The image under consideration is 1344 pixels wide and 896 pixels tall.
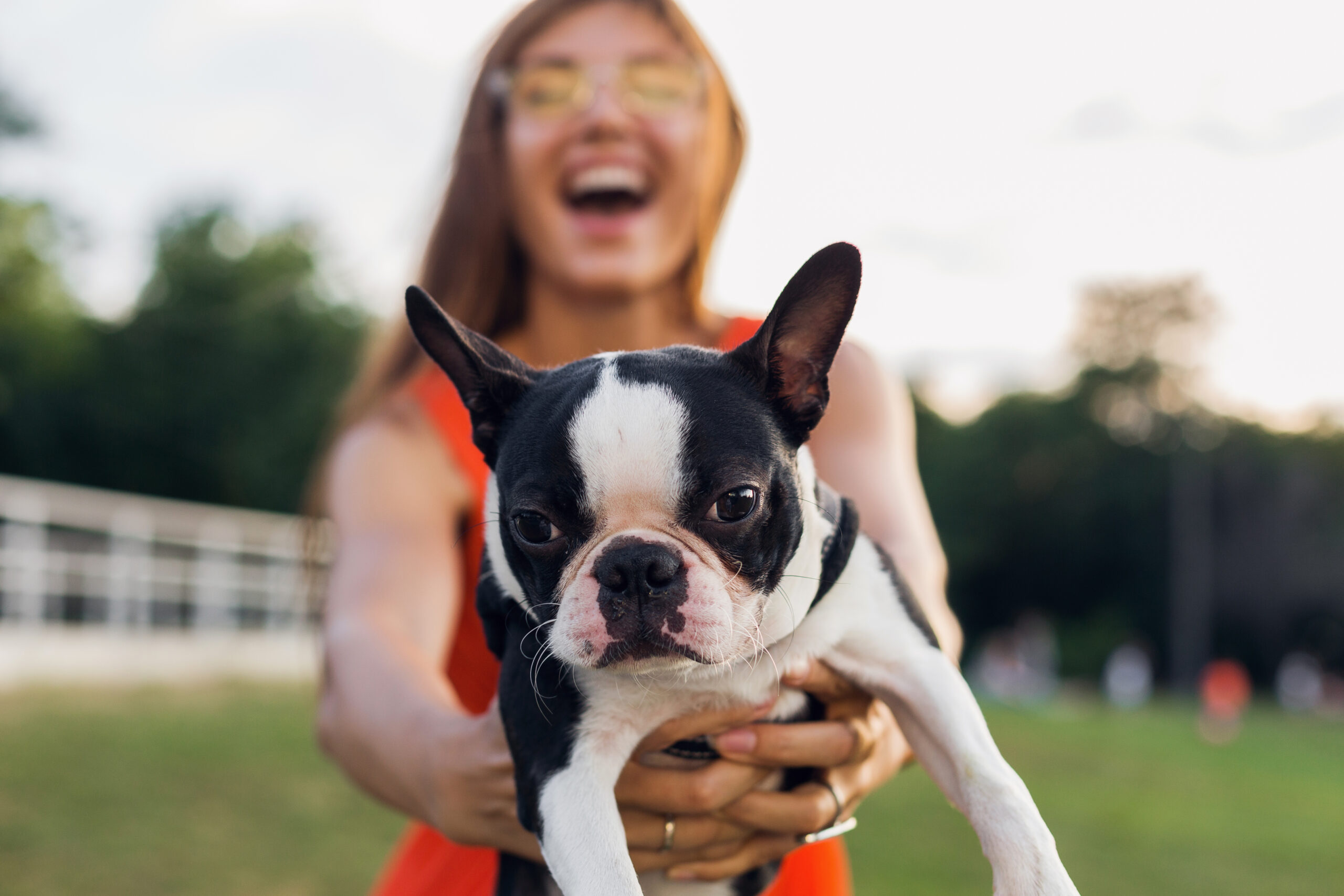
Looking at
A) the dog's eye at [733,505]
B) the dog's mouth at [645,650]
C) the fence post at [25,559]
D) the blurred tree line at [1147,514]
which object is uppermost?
the dog's eye at [733,505]

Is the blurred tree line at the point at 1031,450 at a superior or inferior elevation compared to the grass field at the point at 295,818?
inferior

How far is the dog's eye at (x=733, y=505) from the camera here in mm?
1938

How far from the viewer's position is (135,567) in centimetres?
1920

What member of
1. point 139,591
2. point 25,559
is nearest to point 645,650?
point 25,559

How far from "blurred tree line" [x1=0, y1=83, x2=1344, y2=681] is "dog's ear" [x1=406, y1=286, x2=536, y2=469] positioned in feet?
131

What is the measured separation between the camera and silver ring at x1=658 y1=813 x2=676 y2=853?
2238 mm

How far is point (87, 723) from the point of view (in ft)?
36.9

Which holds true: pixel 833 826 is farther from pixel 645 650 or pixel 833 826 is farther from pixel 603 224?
pixel 603 224

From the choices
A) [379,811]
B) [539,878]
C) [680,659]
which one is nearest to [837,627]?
[680,659]

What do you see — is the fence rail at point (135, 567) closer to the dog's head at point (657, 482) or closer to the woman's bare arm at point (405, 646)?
the woman's bare arm at point (405, 646)

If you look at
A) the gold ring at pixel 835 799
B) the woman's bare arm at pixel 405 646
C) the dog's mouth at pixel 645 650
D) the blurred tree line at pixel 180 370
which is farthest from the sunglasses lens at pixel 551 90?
the blurred tree line at pixel 180 370

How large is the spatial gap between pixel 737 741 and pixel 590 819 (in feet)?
1.44

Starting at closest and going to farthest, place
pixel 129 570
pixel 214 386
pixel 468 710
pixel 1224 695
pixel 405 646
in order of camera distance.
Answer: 1. pixel 405 646
2. pixel 468 710
3. pixel 129 570
4. pixel 1224 695
5. pixel 214 386

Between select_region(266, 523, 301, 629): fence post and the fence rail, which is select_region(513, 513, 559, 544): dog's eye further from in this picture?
select_region(266, 523, 301, 629): fence post
